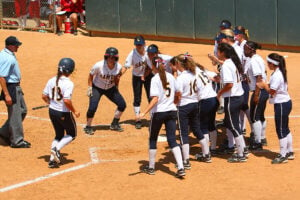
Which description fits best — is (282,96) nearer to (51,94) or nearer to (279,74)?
(279,74)

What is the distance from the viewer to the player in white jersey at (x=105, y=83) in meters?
13.4

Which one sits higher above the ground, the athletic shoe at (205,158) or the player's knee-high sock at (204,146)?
the player's knee-high sock at (204,146)

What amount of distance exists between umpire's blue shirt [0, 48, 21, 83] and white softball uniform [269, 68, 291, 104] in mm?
4895

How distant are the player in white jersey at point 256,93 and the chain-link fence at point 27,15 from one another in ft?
46.9

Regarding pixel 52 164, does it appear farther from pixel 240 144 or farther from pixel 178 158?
pixel 240 144

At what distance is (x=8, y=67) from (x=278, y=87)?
200 inches

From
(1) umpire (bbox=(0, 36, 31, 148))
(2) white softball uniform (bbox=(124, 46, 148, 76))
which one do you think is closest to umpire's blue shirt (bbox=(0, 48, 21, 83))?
(1) umpire (bbox=(0, 36, 31, 148))

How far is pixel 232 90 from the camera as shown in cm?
1112

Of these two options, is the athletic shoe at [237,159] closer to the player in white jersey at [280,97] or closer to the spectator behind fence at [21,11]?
the player in white jersey at [280,97]

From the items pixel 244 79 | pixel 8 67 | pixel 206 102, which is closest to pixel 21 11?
pixel 8 67

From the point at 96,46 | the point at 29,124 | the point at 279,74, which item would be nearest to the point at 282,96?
the point at 279,74

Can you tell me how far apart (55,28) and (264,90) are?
49.4 feet

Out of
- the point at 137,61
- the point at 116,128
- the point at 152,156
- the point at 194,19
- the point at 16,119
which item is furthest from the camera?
the point at 194,19

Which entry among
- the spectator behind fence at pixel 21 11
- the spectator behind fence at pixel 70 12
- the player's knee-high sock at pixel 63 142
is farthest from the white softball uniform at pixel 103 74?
the spectator behind fence at pixel 21 11
